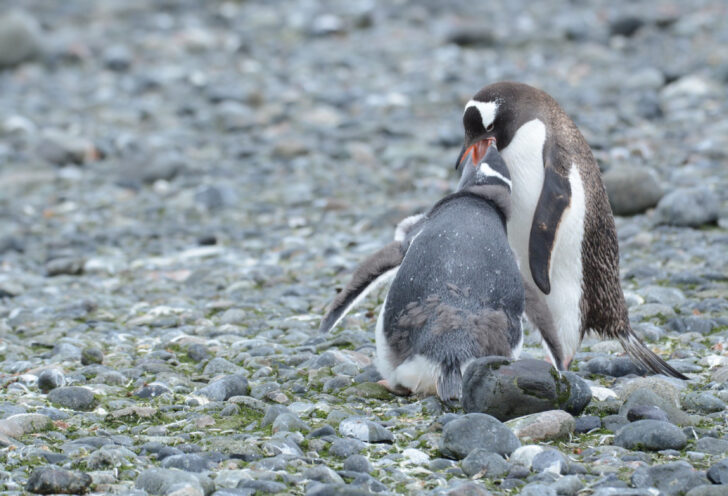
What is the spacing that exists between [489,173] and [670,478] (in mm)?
1485

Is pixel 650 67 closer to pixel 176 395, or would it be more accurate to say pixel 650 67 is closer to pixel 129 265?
pixel 129 265

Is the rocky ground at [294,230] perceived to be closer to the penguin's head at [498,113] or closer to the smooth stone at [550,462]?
the smooth stone at [550,462]

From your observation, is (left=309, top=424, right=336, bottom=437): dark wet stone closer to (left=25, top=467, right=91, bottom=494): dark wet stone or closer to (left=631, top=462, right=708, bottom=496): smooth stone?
(left=25, top=467, right=91, bottom=494): dark wet stone

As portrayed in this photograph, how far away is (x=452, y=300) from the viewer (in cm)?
341

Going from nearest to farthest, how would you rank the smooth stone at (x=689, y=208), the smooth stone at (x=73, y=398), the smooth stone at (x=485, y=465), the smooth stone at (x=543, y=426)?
the smooth stone at (x=485, y=465), the smooth stone at (x=543, y=426), the smooth stone at (x=73, y=398), the smooth stone at (x=689, y=208)

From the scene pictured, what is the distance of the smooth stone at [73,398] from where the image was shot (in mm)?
3486

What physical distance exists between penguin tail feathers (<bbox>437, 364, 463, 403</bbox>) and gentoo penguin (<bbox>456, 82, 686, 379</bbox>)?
26.3 inches

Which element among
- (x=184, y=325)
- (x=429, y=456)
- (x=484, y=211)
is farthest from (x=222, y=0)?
(x=429, y=456)

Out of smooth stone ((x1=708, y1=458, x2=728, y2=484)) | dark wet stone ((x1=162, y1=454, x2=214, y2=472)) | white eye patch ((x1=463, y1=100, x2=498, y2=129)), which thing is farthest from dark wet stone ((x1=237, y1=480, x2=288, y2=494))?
white eye patch ((x1=463, y1=100, x2=498, y2=129))

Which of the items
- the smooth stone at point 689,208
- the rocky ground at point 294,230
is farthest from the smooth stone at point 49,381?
the smooth stone at point 689,208

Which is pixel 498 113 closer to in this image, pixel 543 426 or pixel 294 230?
pixel 543 426

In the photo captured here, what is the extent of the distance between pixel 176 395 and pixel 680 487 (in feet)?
5.62

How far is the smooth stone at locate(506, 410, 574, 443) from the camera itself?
3.01 meters

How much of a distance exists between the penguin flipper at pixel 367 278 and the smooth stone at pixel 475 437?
895mm
